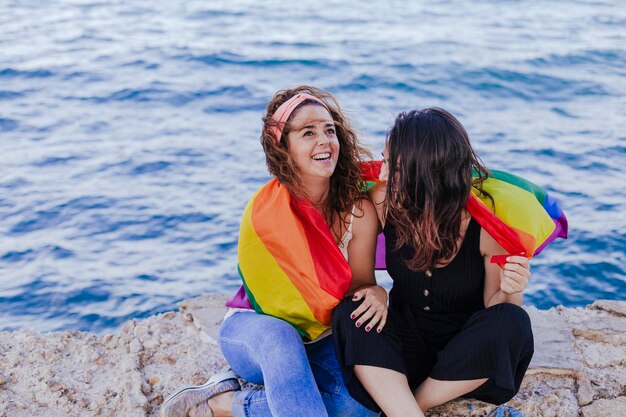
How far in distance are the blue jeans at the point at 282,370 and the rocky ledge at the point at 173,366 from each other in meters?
0.41

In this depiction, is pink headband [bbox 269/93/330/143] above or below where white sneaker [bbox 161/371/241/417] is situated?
above

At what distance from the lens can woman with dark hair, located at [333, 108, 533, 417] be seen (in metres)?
2.62

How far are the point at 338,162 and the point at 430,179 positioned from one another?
0.60 metres

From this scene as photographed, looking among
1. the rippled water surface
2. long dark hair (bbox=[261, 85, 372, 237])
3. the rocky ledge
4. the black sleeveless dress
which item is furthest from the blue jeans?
the rippled water surface

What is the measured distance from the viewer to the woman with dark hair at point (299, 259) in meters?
2.81

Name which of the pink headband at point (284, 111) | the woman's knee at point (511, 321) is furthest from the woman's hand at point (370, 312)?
the pink headband at point (284, 111)

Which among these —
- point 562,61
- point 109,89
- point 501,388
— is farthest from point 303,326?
point 562,61

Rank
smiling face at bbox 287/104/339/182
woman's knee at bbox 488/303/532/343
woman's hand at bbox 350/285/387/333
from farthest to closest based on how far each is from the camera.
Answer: smiling face at bbox 287/104/339/182 → woman's hand at bbox 350/285/387/333 → woman's knee at bbox 488/303/532/343

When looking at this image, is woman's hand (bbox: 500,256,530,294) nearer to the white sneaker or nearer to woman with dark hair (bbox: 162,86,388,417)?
woman with dark hair (bbox: 162,86,388,417)

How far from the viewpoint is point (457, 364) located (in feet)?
8.68

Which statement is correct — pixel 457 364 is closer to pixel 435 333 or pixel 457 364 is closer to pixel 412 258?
pixel 435 333

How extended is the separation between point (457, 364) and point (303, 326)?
2.19ft

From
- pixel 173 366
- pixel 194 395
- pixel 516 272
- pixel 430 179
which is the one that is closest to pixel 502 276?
pixel 516 272

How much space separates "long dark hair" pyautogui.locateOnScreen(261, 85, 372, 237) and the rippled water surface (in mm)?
2070
